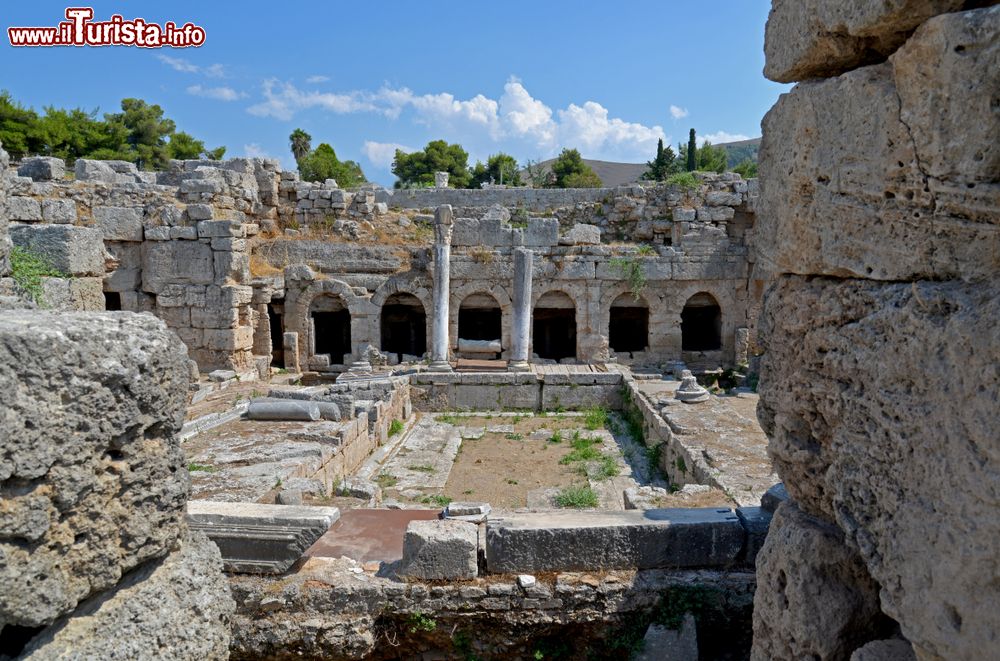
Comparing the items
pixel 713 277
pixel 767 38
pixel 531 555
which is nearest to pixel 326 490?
pixel 531 555

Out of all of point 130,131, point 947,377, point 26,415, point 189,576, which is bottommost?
point 189,576

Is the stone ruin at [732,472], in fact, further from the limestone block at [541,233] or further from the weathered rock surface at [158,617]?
the limestone block at [541,233]

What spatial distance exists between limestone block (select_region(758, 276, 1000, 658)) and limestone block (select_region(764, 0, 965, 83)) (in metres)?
0.79

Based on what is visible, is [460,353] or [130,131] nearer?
[460,353]

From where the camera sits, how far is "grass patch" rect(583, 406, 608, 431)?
13064 mm

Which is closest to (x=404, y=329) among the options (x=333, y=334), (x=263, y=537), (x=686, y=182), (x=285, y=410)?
(x=333, y=334)

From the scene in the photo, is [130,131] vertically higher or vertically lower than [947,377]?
higher

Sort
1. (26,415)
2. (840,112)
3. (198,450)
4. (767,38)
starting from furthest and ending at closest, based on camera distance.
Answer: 1. (198,450)
2. (767,38)
3. (840,112)
4. (26,415)

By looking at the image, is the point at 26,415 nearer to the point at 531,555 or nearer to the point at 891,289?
the point at 891,289

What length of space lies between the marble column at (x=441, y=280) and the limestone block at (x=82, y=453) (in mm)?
14536

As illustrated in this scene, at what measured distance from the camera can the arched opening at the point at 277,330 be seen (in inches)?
728

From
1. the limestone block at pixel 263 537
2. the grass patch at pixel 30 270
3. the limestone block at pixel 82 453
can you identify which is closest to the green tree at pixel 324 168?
the grass patch at pixel 30 270

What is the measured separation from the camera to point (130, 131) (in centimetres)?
3884

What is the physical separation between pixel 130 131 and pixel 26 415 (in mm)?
43538
